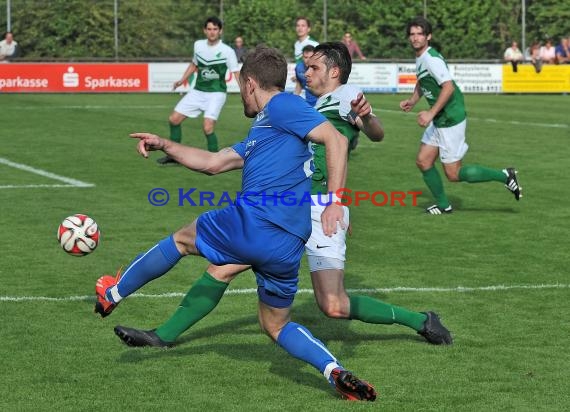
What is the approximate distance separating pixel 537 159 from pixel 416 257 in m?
8.54

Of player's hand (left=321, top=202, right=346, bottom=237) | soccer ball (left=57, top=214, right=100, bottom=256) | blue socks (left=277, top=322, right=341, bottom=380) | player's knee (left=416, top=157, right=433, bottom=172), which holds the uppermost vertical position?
player's hand (left=321, top=202, right=346, bottom=237)

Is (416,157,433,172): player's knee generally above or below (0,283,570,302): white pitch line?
above

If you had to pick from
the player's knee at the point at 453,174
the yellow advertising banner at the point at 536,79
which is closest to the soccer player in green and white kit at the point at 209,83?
the player's knee at the point at 453,174

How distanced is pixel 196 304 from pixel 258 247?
116cm

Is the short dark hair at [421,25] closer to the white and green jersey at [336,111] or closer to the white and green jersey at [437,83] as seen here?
the white and green jersey at [437,83]

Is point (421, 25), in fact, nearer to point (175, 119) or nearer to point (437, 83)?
point (437, 83)

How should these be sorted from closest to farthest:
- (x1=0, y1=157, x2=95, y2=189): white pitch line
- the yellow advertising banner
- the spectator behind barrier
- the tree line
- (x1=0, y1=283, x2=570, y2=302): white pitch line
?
(x1=0, y1=283, x2=570, y2=302): white pitch line, (x1=0, y1=157, x2=95, y2=189): white pitch line, the yellow advertising banner, the spectator behind barrier, the tree line

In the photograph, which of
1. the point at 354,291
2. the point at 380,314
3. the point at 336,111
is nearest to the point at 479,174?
the point at 354,291

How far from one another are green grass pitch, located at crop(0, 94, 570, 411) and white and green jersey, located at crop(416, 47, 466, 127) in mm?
1126

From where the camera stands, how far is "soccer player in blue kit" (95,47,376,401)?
6184 millimetres

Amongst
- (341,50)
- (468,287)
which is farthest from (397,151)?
(341,50)

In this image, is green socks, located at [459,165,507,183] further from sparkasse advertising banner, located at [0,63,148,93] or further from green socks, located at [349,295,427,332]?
sparkasse advertising banner, located at [0,63,148,93]

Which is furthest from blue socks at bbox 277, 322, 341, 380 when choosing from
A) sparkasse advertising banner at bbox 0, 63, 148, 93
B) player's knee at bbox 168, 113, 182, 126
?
sparkasse advertising banner at bbox 0, 63, 148, 93

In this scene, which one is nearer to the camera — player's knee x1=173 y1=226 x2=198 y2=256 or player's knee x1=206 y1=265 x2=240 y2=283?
player's knee x1=173 y1=226 x2=198 y2=256
